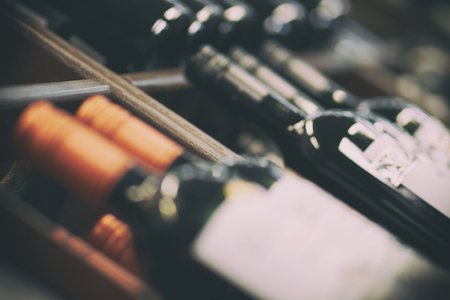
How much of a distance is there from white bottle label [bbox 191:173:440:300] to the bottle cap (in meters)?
0.09

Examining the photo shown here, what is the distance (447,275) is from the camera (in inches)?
12.0

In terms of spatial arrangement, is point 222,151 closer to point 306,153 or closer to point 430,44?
point 306,153

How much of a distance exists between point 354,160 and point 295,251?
0.18 metres

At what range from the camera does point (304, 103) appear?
0.52 m

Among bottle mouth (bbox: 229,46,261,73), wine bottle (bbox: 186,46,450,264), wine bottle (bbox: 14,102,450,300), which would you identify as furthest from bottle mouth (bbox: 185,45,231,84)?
wine bottle (bbox: 14,102,450,300)

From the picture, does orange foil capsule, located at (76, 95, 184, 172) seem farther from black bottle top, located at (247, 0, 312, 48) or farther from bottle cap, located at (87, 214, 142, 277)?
black bottle top, located at (247, 0, 312, 48)

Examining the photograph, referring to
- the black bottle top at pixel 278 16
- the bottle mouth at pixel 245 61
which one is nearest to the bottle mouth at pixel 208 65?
the bottle mouth at pixel 245 61

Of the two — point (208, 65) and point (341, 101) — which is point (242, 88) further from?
point (341, 101)

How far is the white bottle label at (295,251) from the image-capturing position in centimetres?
27

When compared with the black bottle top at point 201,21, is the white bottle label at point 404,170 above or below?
below

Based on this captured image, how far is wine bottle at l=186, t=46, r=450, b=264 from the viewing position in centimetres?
39

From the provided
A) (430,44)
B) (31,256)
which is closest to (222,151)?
(31,256)

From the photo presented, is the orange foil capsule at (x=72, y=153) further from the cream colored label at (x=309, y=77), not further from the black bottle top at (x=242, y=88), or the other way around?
the cream colored label at (x=309, y=77)

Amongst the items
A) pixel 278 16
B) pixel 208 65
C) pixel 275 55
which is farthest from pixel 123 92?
pixel 278 16
